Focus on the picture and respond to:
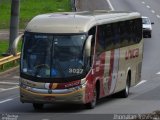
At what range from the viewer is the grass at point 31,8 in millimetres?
68675

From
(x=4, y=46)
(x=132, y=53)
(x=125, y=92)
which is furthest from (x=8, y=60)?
(x=125, y=92)

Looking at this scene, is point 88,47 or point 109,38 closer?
point 88,47

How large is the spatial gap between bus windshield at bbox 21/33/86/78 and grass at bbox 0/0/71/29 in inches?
1693

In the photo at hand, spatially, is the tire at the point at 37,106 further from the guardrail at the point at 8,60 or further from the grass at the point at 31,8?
the grass at the point at 31,8

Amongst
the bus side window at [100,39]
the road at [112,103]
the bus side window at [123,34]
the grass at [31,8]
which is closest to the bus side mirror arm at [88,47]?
the bus side window at [100,39]

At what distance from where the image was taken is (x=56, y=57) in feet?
68.0

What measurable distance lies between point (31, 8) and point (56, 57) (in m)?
59.3

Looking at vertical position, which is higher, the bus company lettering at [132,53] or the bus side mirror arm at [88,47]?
the bus side mirror arm at [88,47]

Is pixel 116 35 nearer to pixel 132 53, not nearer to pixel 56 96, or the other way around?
pixel 132 53

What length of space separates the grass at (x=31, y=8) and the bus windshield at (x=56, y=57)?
42999mm

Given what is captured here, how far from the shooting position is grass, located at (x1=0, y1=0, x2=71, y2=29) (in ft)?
225

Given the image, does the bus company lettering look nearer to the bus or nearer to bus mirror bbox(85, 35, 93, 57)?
the bus

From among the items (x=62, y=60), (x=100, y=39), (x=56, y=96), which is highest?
(x=100, y=39)

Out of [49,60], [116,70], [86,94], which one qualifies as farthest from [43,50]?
[116,70]
